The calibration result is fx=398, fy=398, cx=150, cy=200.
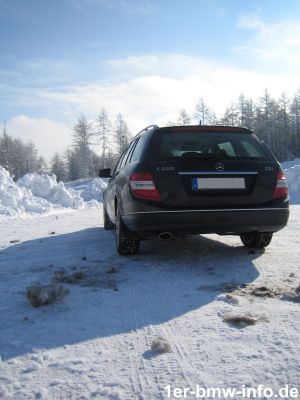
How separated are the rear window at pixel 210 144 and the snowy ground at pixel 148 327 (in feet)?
3.89

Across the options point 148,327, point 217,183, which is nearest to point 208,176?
point 217,183

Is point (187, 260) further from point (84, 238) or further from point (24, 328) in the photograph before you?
point (84, 238)

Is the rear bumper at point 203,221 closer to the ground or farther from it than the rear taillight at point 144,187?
closer to the ground

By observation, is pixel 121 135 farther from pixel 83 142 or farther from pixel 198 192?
pixel 198 192

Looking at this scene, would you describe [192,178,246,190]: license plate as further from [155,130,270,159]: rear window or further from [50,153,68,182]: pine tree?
[50,153,68,182]: pine tree

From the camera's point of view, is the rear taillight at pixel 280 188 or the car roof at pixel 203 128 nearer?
the rear taillight at pixel 280 188

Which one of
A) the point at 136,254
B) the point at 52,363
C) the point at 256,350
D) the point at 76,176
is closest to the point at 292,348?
the point at 256,350

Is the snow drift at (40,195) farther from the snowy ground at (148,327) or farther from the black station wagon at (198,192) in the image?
the snowy ground at (148,327)

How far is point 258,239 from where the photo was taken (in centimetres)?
491

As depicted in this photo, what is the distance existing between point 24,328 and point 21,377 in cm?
65

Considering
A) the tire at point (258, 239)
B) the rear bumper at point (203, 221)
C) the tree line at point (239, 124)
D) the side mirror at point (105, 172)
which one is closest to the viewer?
the rear bumper at point (203, 221)

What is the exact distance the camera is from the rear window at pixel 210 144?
4375mm

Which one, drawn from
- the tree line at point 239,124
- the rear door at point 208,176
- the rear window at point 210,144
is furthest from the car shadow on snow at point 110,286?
the tree line at point 239,124

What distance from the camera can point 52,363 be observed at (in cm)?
215
